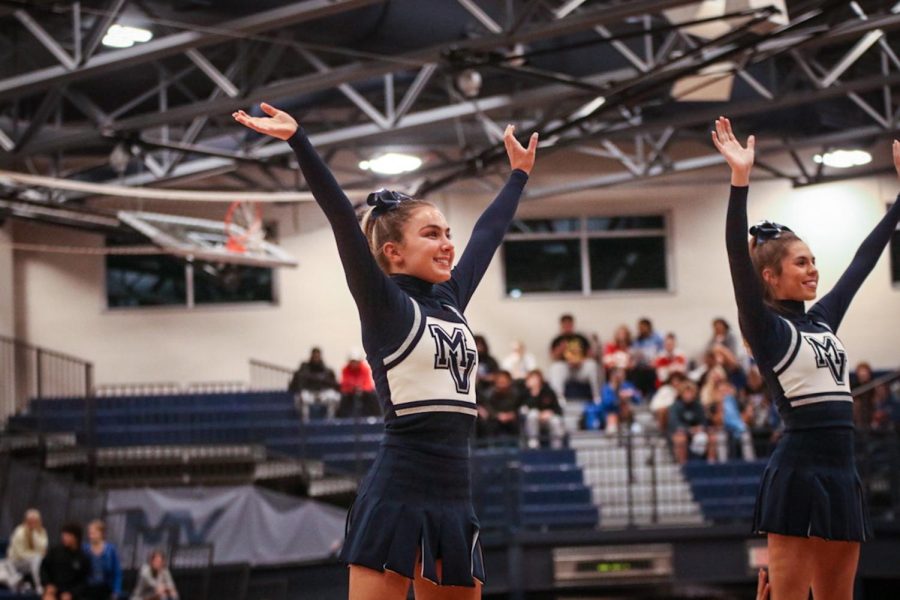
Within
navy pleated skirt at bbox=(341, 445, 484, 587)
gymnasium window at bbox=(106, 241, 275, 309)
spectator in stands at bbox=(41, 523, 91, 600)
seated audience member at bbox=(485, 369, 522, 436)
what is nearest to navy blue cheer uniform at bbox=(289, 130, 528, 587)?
navy pleated skirt at bbox=(341, 445, 484, 587)

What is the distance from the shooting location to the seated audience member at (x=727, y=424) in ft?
46.0

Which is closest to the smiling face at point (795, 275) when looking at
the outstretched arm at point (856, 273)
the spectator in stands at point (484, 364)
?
the outstretched arm at point (856, 273)

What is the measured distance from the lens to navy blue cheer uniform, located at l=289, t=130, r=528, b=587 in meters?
3.24

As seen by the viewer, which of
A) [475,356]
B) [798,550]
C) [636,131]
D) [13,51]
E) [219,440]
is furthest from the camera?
[219,440]

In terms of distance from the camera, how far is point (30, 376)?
17.0m

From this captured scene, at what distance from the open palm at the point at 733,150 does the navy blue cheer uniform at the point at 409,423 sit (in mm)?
1047

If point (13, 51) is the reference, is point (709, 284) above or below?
below

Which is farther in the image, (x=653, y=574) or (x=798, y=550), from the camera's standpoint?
(x=653, y=574)

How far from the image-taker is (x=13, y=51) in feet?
38.7

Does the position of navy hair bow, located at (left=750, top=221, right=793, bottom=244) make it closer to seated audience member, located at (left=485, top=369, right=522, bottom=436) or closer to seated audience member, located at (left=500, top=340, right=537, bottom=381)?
seated audience member, located at (left=485, top=369, right=522, bottom=436)

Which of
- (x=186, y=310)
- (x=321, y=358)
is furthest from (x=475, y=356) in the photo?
(x=186, y=310)

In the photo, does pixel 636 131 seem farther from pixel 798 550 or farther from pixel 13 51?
pixel 798 550

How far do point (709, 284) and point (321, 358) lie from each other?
5.40 m

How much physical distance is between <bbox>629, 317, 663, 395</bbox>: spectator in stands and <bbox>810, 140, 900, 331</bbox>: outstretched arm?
476 inches
